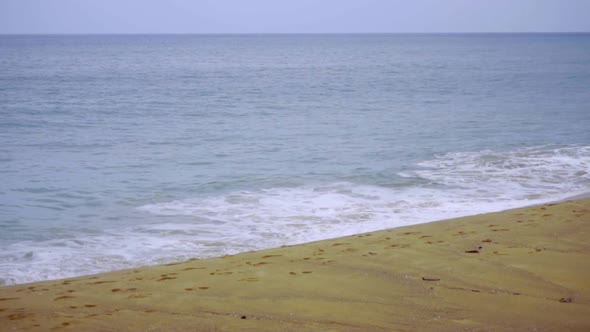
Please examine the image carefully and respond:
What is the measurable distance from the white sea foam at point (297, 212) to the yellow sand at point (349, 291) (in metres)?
1.38

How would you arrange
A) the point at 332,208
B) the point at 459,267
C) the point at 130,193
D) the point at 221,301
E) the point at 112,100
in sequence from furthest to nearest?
the point at 112,100
the point at 130,193
the point at 332,208
the point at 459,267
the point at 221,301

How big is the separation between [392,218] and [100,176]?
23.9 ft

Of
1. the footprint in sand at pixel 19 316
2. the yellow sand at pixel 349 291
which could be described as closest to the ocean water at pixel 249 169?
the yellow sand at pixel 349 291

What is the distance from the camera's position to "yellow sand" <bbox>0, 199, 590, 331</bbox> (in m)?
5.37

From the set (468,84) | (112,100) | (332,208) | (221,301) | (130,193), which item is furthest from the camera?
(468,84)

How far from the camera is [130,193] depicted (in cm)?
1332

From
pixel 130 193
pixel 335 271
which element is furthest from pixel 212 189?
pixel 335 271

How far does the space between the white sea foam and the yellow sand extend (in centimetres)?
138

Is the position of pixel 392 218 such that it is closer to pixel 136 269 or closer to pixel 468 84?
pixel 136 269

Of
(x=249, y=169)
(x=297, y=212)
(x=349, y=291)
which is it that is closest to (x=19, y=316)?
(x=349, y=291)

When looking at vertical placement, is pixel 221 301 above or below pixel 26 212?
above

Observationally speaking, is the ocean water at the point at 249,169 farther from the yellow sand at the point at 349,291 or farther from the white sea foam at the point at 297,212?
A: the yellow sand at the point at 349,291

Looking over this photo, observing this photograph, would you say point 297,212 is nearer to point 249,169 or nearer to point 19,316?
point 249,169

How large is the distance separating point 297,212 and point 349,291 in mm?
5416
